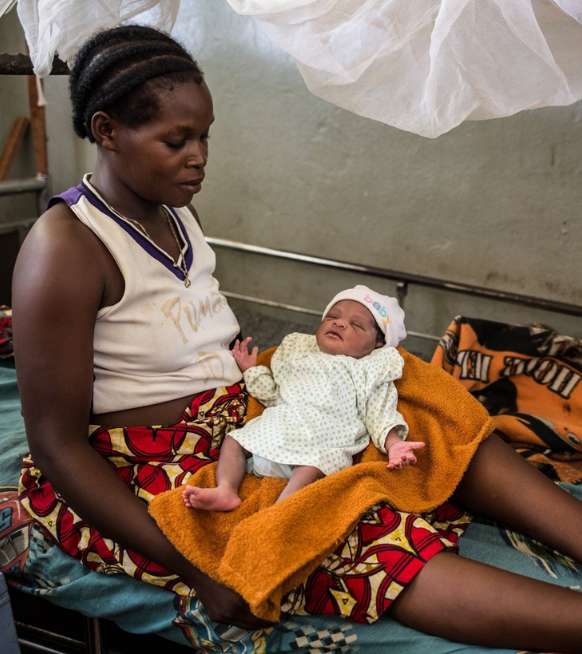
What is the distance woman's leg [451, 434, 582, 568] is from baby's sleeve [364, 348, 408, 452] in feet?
0.62

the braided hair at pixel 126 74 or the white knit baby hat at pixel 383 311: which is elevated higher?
the braided hair at pixel 126 74

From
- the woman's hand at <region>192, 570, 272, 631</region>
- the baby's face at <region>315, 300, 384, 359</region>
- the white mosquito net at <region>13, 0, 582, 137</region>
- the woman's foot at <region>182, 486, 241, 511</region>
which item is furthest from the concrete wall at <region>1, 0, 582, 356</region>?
the woman's hand at <region>192, 570, 272, 631</region>

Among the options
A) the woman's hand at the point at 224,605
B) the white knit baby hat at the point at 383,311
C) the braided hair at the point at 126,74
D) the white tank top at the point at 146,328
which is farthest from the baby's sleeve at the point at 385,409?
the braided hair at the point at 126,74

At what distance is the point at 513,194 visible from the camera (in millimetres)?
2484

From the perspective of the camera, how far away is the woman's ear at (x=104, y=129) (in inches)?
49.9

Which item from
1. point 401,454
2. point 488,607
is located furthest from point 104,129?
point 488,607

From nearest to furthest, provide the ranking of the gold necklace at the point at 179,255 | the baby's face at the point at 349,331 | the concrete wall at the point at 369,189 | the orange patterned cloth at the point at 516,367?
the gold necklace at the point at 179,255
the baby's face at the point at 349,331
the orange patterned cloth at the point at 516,367
the concrete wall at the point at 369,189

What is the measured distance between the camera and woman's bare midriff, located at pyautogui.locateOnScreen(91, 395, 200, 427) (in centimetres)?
138

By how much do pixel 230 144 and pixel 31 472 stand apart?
186cm

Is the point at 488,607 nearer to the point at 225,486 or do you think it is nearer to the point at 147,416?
the point at 225,486

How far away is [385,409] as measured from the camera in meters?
1.47

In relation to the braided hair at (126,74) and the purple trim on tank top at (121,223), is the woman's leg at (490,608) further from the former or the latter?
the braided hair at (126,74)

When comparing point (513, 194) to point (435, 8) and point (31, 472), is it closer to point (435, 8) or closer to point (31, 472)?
point (435, 8)

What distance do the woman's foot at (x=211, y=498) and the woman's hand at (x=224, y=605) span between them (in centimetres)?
12
